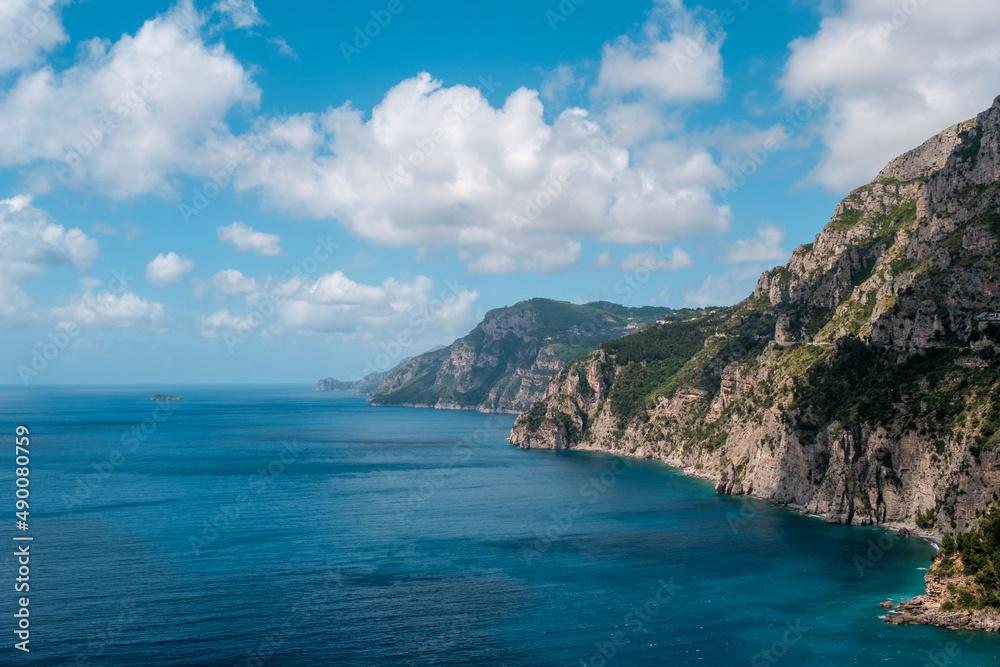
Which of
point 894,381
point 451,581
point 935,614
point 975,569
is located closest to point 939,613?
point 935,614

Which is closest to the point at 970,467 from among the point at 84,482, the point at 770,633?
the point at 770,633

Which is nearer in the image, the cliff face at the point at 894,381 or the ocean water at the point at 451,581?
the ocean water at the point at 451,581

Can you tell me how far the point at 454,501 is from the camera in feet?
454

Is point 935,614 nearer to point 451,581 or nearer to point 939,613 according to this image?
point 939,613

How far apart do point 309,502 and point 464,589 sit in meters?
61.3

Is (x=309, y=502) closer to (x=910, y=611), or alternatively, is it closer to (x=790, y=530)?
(x=790, y=530)

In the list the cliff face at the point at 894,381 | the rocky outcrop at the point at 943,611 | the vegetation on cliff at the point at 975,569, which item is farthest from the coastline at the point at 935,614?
the cliff face at the point at 894,381

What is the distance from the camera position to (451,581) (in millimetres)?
84750

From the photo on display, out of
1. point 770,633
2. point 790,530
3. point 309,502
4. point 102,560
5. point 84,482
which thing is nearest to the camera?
point 770,633

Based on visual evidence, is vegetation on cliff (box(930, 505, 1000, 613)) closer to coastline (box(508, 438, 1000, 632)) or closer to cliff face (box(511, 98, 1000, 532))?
coastline (box(508, 438, 1000, 632))

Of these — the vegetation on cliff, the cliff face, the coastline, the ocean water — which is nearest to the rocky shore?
the coastline

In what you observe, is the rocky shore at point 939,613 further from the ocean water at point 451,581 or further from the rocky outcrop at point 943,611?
the ocean water at point 451,581

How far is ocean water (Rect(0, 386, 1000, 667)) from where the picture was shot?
212 feet

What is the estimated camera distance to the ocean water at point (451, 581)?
64500mm
